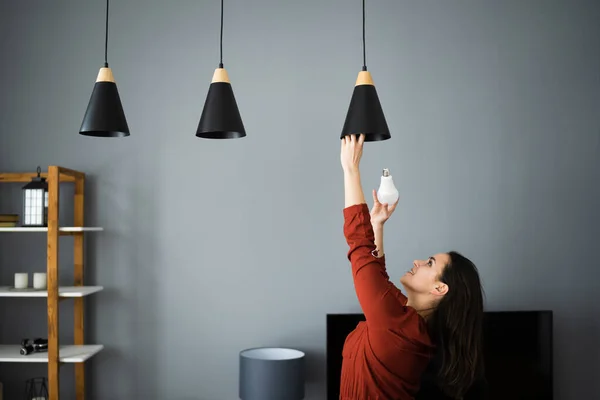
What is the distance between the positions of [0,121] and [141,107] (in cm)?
81

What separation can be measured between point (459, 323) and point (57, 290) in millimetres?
2043

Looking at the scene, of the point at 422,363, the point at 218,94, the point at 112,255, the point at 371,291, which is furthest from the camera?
the point at 112,255

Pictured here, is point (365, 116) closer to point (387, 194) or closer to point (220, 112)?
point (387, 194)

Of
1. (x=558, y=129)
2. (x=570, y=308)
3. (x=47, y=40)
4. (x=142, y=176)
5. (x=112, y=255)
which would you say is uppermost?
(x=47, y=40)

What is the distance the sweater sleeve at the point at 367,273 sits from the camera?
166 cm

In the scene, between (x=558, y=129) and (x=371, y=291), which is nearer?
(x=371, y=291)

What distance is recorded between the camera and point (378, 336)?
1729 mm

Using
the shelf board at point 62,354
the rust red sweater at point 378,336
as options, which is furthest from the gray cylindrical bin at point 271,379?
the rust red sweater at point 378,336

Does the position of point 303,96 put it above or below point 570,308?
above

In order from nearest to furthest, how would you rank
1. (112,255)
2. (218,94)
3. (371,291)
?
(371,291) → (218,94) → (112,255)

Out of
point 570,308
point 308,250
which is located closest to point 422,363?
point 308,250

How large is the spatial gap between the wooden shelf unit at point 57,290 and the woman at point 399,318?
5.59 feet

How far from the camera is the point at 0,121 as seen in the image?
3465 millimetres

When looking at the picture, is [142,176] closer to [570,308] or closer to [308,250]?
[308,250]
